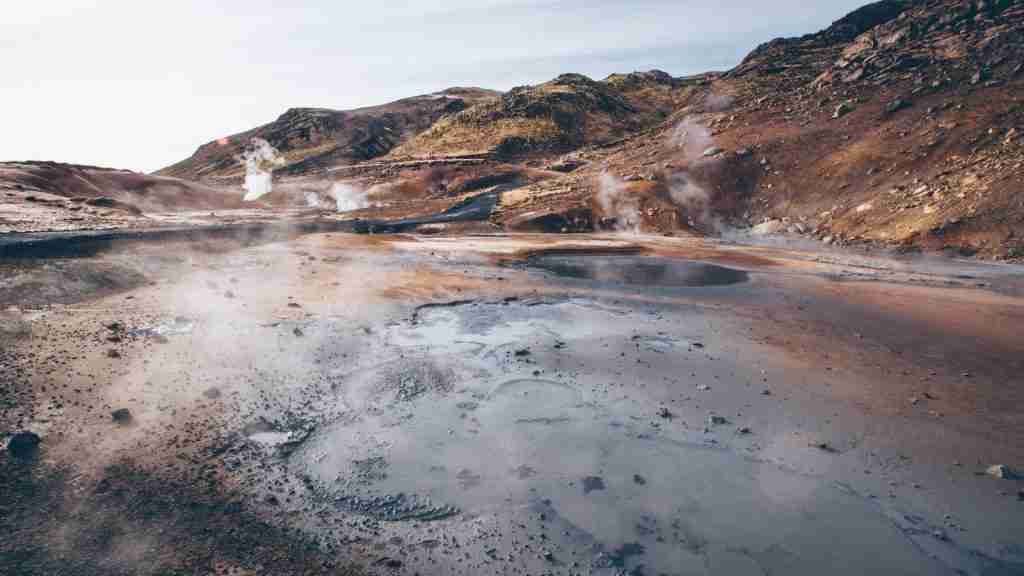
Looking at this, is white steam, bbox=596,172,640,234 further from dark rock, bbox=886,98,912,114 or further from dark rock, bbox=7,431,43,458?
Result: dark rock, bbox=7,431,43,458

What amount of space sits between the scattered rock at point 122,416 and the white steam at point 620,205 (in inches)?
1014

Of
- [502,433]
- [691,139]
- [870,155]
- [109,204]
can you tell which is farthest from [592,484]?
[691,139]

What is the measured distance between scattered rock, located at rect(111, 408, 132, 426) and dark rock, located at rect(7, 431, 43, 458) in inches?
33.0

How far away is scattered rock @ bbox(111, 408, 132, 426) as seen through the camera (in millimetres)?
7320

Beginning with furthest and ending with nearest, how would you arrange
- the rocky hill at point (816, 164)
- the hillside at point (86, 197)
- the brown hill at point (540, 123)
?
the brown hill at point (540, 123) < the rocky hill at point (816, 164) < the hillside at point (86, 197)

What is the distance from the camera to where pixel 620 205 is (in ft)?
104

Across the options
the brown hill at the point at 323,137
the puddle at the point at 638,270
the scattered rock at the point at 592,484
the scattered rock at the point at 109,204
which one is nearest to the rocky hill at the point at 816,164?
the scattered rock at the point at 109,204

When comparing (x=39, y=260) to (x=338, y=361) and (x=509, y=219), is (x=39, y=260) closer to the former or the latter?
(x=338, y=361)

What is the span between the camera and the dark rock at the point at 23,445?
641 centimetres

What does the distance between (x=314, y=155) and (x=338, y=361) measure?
77.9 metres

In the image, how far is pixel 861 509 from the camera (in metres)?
6.12

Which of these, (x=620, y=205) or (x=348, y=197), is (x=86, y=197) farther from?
(x=620, y=205)

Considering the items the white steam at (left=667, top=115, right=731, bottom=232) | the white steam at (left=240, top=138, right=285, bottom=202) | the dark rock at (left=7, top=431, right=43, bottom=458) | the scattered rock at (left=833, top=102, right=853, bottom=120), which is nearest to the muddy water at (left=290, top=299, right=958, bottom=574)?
the dark rock at (left=7, top=431, right=43, bottom=458)

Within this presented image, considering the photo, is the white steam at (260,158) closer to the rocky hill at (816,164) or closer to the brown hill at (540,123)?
the brown hill at (540,123)
